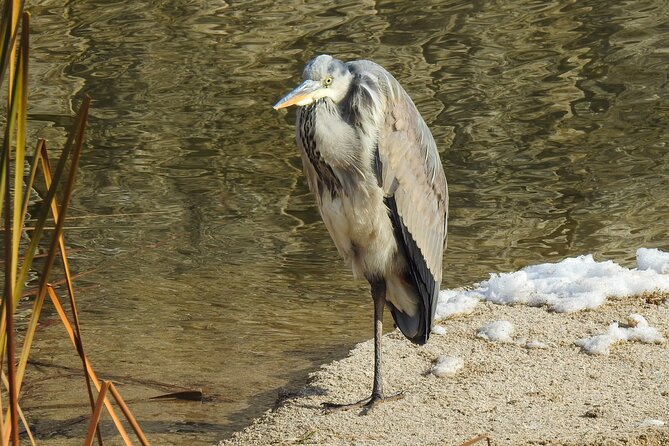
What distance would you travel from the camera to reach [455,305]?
555 centimetres

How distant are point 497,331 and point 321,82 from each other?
150cm

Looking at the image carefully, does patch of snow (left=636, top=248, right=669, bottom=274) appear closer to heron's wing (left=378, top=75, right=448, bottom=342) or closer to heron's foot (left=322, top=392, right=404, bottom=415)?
heron's wing (left=378, top=75, right=448, bottom=342)

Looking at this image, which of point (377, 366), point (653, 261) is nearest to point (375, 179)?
point (377, 366)

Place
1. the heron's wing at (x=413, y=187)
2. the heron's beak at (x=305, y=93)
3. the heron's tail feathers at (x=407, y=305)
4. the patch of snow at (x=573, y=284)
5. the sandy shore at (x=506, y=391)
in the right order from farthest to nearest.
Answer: the patch of snow at (x=573, y=284)
the heron's tail feathers at (x=407, y=305)
the heron's wing at (x=413, y=187)
the heron's beak at (x=305, y=93)
the sandy shore at (x=506, y=391)

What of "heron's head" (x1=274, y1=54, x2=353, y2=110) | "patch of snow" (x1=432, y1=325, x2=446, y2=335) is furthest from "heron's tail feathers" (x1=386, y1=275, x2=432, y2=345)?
"heron's head" (x1=274, y1=54, x2=353, y2=110)

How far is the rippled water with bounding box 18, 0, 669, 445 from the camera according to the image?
18.5 ft

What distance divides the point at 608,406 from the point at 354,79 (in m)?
1.62

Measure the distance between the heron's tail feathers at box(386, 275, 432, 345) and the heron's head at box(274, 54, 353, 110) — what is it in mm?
850

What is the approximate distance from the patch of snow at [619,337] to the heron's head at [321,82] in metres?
1.57

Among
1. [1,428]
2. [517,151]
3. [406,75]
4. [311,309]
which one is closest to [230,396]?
[311,309]

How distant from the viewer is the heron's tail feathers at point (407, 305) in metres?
4.72

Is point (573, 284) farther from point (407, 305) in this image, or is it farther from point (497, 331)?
point (407, 305)

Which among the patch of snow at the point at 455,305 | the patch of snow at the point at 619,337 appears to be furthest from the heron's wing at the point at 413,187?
the patch of snow at the point at 619,337

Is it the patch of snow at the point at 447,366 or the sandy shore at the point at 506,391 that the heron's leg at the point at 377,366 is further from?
the patch of snow at the point at 447,366
